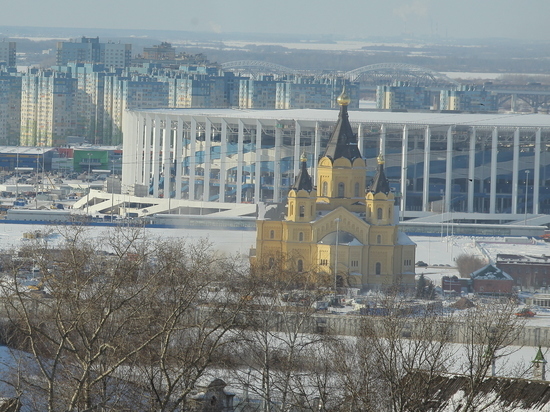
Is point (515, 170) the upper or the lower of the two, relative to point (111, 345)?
upper

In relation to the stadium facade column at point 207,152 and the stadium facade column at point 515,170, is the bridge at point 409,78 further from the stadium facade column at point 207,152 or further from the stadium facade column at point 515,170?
the stadium facade column at point 515,170

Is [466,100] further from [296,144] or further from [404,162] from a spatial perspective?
[404,162]

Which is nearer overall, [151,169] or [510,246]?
[510,246]

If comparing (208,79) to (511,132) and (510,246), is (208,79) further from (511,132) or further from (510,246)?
(510,246)

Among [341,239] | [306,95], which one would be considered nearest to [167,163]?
[341,239]

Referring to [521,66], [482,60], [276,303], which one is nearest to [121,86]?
[482,60]

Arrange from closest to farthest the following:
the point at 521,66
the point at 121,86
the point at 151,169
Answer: the point at 151,169 < the point at 521,66 < the point at 121,86
